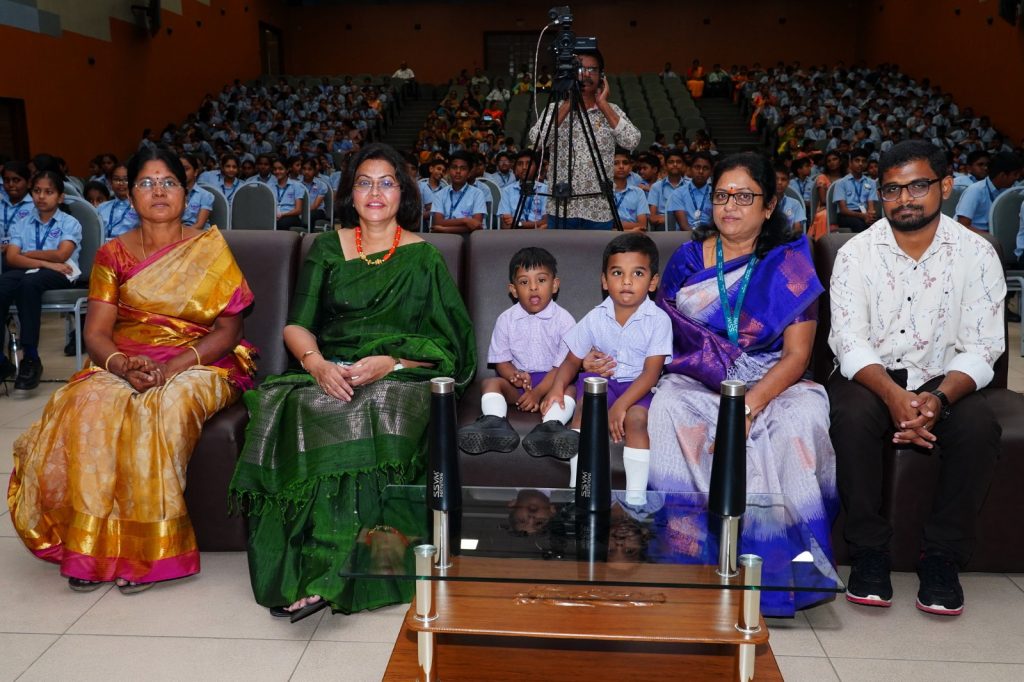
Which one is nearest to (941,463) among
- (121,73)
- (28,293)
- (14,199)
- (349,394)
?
(349,394)

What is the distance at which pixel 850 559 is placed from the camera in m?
2.07

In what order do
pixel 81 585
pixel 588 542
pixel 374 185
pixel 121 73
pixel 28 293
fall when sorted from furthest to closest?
1. pixel 121 73
2. pixel 28 293
3. pixel 374 185
4. pixel 81 585
5. pixel 588 542

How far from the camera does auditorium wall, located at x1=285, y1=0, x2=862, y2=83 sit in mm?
16547

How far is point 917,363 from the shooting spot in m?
2.10

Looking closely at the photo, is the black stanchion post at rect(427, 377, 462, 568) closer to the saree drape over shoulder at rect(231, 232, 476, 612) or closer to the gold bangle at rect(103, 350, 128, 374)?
the saree drape over shoulder at rect(231, 232, 476, 612)

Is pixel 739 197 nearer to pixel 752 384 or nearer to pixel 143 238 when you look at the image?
pixel 752 384

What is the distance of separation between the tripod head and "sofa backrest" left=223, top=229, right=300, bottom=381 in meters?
1.13

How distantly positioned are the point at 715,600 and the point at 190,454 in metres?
1.29

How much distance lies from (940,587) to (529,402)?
3.38 feet

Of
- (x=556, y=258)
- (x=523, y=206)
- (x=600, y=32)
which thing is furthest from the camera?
(x=600, y=32)

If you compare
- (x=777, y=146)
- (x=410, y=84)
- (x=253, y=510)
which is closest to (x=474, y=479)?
(x=253, y=510)

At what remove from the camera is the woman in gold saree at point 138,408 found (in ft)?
6.60

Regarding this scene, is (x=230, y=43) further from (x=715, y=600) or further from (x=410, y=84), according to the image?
(x=715, y=600)

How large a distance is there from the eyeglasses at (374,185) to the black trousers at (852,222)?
164 inches
